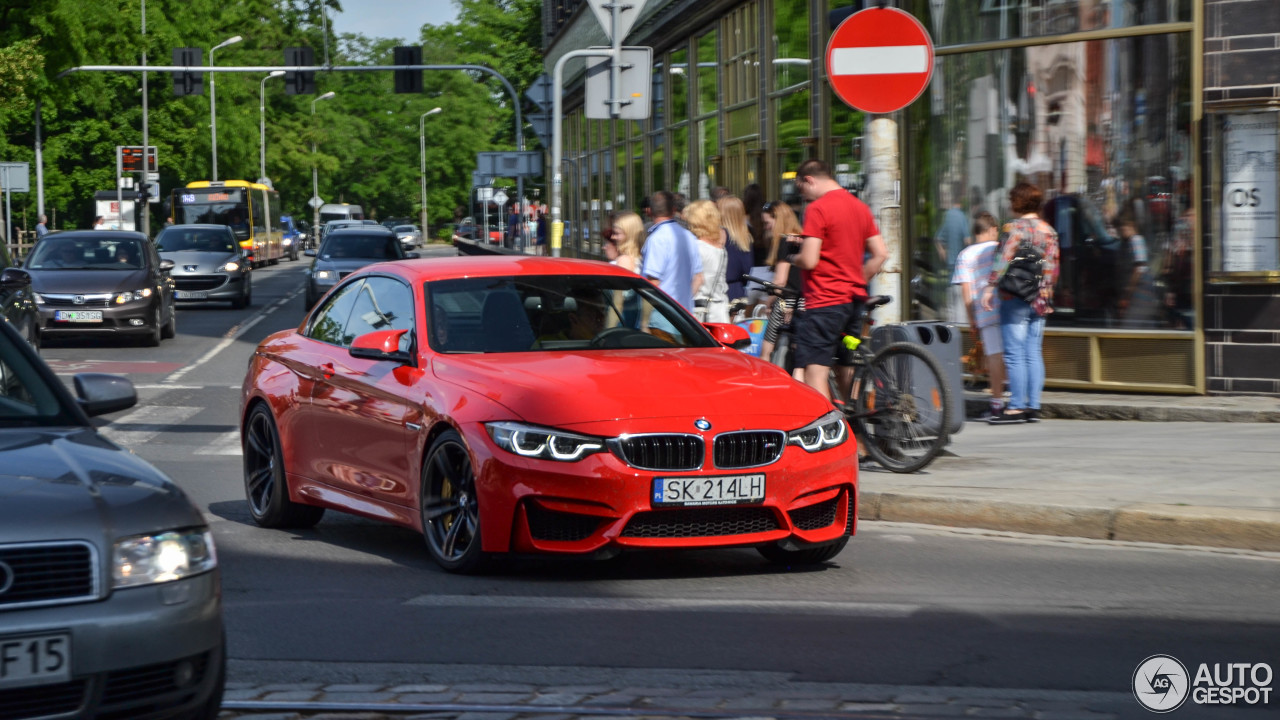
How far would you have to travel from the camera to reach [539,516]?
713 centimetres

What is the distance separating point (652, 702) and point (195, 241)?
3021 centimetres

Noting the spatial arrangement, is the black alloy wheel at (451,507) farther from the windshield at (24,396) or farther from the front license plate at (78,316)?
the front license plate at (78,316)

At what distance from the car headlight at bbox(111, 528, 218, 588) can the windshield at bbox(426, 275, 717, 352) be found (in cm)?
337

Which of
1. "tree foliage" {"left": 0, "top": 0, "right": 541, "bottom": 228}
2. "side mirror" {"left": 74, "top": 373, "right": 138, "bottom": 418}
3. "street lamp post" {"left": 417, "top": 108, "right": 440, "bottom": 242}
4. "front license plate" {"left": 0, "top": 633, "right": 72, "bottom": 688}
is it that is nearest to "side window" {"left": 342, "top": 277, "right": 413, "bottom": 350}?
"side mirror" {"left": 74, "top": 373, "right": 138, "bottom": 418}

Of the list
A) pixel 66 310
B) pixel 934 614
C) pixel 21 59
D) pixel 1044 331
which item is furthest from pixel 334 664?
pixel 21 59

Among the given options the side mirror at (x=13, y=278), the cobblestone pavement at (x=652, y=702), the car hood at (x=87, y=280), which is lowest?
the cobblestone pavement at (x=652, y=702)

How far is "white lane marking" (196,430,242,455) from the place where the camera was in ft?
41.3

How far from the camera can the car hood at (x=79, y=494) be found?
4.36 m

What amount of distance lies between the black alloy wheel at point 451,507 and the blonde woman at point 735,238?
281 inches

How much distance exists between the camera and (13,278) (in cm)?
1491

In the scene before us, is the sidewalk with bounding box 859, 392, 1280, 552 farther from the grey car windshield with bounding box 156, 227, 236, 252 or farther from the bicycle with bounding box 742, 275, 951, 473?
the grey car windshield with bounding box 156, 227, 236, 252

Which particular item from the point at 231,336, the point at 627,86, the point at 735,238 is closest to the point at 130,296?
the point at 231,336

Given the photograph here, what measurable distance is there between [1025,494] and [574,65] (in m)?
36.5

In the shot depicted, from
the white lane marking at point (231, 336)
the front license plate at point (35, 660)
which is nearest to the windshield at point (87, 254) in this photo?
the white lane marking at point (231, 336)
